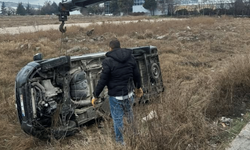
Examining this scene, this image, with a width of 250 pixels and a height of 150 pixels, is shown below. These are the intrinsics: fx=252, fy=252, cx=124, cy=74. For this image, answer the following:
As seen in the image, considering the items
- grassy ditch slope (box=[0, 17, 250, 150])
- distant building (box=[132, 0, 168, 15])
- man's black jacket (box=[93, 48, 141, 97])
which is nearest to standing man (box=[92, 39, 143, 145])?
man's black jacket (box=[93, 48, 141, 97])

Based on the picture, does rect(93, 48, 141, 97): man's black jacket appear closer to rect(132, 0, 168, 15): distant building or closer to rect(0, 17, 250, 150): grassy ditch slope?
rect(0, 17, 250, 150): grassy ditch slope

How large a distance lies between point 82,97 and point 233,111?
2987mm

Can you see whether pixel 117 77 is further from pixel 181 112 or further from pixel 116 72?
pixel 181 112

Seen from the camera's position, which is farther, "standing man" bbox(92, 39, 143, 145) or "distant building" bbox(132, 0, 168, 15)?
"distant building" bbox(132, 0, 168, 15)

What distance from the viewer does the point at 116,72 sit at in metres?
3.84

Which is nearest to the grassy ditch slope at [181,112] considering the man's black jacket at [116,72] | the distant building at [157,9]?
the man's black jacket at [116,72]

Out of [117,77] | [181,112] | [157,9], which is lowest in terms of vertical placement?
[181,112]

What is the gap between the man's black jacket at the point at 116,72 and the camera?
382 centimetres

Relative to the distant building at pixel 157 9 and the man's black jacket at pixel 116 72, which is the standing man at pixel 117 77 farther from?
the distant building at pixel 157 9

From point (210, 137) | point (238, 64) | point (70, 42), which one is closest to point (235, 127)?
point (210, 137)

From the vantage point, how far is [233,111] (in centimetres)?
501

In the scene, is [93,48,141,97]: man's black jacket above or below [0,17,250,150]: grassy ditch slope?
above

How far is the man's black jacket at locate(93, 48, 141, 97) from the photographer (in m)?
3.82

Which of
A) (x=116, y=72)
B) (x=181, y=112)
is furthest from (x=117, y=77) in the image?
(x=181, y=112)
